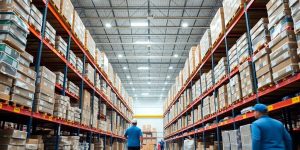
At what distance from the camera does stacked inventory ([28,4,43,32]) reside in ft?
16.2

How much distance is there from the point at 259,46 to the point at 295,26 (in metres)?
1.21

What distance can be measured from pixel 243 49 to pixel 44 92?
4.42 meters

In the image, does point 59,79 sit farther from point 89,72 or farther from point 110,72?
point 110,72

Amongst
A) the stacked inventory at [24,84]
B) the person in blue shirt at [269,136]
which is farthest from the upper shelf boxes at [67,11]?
the person in blue shirt at [269,136]

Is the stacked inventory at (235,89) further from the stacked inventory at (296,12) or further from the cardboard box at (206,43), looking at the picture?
the stacked inventory at (296,12)

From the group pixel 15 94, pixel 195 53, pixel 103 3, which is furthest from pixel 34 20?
pixel 103 3

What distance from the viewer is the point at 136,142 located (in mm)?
9398

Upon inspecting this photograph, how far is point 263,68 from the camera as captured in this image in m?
4.62

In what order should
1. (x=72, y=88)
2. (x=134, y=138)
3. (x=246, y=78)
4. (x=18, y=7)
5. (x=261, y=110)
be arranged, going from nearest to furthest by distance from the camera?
(x=261, y=110)
(x=18, y=7)
(x=246, y=78)
(x=72, y=88)
(x=134, y=138)

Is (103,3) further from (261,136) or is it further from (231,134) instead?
(261,136)

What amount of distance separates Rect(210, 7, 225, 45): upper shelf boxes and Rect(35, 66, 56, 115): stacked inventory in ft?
14.4

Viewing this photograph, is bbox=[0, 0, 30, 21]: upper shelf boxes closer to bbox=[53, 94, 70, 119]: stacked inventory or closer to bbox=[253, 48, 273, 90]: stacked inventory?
bbox=[53, 94, 70, 119]: stacked inventory

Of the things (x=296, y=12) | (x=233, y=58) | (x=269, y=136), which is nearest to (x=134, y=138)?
(x=233, y=58)

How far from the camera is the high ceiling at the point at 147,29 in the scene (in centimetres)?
1491
